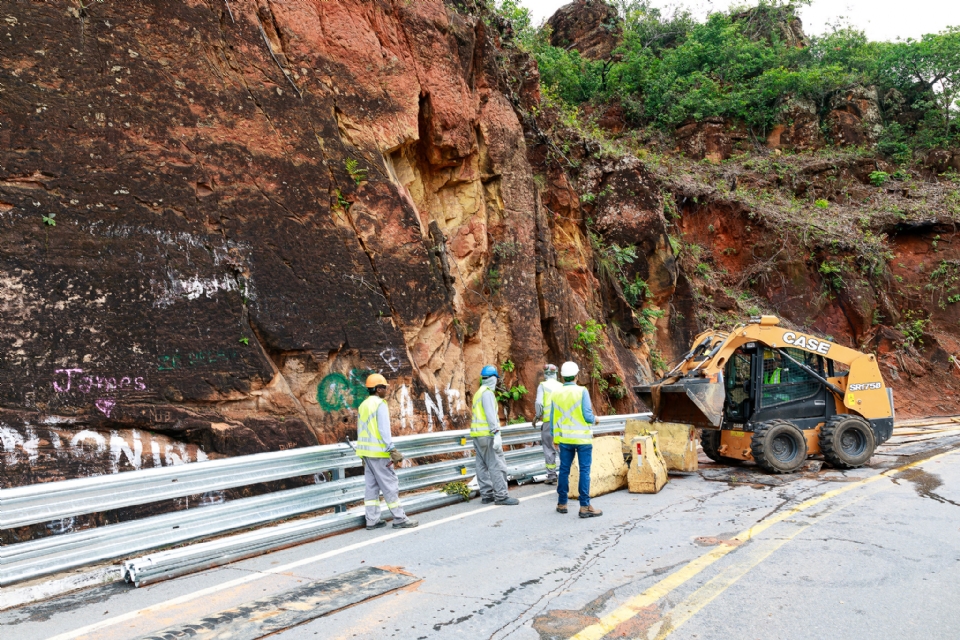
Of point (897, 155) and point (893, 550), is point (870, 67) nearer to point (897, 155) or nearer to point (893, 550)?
point (897, 155)

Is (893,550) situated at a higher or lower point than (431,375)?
lower

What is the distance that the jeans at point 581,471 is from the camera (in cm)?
780

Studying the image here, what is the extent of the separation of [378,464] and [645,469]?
391 cm

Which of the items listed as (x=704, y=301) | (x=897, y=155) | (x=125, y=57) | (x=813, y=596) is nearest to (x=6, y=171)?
(x=125, y=57)

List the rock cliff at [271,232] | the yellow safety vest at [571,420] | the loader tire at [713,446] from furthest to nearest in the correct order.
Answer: the loader tire at [713,446], the yellow safety vest at [571,420], the rock cliff at [271,232]

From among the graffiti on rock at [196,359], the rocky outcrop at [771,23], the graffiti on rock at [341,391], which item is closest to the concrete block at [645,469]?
the graffiti on rock at [341,391]

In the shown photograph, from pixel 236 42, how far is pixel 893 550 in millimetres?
10467

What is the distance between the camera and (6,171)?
7535mm

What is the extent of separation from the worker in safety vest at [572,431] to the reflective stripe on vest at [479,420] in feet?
3.10

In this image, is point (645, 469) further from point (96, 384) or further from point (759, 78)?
point (759, 78)

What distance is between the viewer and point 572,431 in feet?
26.4

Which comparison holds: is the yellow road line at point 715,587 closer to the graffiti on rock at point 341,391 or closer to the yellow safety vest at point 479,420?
the yellow safety vest at point 479,420

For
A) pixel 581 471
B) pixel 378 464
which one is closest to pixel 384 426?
pixel 378 464

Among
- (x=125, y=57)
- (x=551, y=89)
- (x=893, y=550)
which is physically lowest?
(x=893, y=550)
